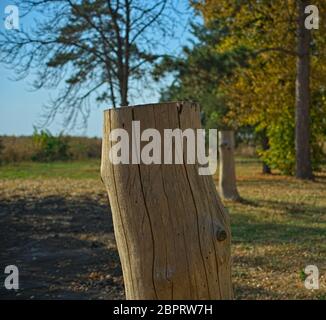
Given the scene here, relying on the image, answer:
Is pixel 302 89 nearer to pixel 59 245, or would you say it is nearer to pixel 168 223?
pixel 59 245

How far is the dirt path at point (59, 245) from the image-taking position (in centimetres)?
567

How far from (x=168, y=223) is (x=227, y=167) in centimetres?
1059

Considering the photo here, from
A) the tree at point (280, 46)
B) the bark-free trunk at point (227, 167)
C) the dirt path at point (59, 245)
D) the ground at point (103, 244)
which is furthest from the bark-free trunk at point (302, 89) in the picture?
the dirt path at point (59, 245)

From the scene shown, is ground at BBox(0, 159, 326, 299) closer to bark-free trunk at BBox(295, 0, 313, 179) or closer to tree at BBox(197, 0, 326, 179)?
bark-free trunk at BBox(295, 0, 313, 179)

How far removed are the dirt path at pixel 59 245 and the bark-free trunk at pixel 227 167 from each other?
308 cm

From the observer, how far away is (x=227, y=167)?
12.9 metres

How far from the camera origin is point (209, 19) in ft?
65.0

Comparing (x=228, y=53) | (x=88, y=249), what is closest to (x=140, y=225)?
(x=88, y=249)

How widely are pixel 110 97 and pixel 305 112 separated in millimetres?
7255

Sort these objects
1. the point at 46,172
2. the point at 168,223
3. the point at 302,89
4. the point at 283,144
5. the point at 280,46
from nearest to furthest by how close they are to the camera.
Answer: the point at 168,223 < the point at 302,89 < the point at 280,46 < the point at 283,144 < the point at 46,172

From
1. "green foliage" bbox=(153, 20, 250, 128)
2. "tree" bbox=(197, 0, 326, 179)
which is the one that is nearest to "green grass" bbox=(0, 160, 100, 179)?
"green foliage" bbox=(153, 20, 250, 128)

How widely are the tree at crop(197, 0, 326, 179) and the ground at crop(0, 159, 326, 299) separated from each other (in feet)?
13.5

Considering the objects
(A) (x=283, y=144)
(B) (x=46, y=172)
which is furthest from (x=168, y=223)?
(B) (x=46, y=172)

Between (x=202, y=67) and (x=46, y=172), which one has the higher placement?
(x=202, y=67)
